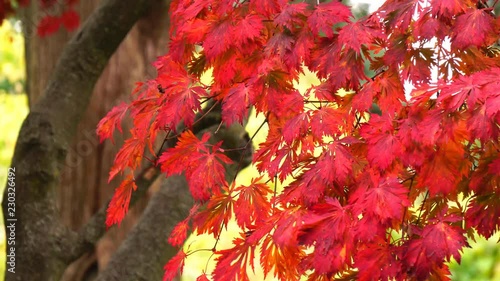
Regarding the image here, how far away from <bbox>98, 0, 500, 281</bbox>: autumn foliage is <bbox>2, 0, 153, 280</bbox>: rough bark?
857mm


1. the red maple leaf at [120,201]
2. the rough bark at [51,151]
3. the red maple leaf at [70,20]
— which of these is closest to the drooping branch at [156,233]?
the rough bark at [51,151]

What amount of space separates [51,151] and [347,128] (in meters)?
1.34

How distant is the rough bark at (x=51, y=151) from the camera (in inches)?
103

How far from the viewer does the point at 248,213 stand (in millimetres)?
1748

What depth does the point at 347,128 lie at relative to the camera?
1.70m

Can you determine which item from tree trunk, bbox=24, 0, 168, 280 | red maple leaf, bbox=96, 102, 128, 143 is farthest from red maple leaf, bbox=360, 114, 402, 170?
tree trunk, bbox=24, 0, 168, 280

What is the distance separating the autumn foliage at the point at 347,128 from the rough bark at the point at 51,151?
857 mm

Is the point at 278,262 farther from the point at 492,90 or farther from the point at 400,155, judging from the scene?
the point at 492,90

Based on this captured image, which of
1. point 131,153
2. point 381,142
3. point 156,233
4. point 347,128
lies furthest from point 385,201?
point 156,233

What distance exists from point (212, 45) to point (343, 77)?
320 millimetres

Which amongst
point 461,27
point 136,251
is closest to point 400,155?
point 461,27

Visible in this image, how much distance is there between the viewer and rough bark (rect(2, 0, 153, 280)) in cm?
261

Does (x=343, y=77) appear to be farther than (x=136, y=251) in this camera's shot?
No

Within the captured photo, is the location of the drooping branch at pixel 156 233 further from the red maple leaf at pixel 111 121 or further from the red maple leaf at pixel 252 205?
the red maple leaf at pixel 252 205
